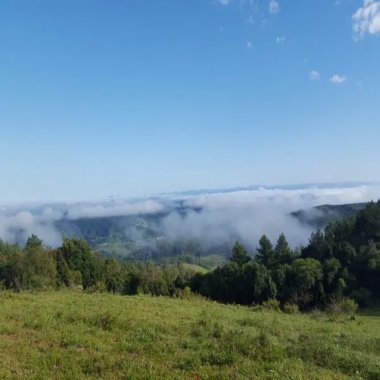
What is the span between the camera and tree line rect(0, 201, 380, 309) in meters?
83.8

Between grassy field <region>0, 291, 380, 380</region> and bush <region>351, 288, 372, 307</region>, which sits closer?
grassy field <region>0, 291, 380, 380</region>

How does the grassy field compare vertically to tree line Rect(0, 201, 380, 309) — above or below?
above

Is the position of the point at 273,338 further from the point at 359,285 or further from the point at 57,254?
the point at 57,254

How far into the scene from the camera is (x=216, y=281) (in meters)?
95.5

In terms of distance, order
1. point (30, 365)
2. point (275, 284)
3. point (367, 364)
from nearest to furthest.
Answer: point (30, 365)
point (367, 364)
point (275, 284)

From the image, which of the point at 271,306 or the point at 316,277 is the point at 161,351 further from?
the point at 316,277

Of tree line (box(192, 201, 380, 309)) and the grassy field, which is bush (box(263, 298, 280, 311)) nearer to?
the grassy field

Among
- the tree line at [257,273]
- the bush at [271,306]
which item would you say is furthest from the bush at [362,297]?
the bush at [271,306]

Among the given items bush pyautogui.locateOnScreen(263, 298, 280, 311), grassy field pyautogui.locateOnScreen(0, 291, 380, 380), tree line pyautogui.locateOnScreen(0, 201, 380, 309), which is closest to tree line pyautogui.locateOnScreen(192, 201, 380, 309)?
tree line pyautogui.locateOnScreen(0, 201, 380, 309)

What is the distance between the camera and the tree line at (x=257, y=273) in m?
83.8

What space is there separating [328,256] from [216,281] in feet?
87.6

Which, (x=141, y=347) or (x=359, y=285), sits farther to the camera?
(x=359, y=285)

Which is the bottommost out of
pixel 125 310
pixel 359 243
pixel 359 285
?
pixel 359 285

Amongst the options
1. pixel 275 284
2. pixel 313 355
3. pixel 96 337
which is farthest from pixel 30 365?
pixel 275 284
